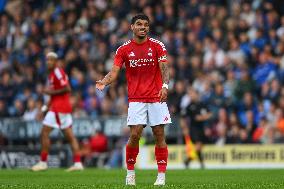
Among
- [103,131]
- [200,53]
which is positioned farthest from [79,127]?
[200,53]

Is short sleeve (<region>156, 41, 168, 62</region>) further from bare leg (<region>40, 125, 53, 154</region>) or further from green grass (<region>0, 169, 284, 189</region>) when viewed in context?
bare leg (<region>40, 125, 53, 154</region>)

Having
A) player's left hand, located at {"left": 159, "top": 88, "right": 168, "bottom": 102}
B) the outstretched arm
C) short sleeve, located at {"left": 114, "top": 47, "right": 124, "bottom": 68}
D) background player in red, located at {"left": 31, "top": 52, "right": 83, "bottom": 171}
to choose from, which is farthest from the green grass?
the outstretched arm

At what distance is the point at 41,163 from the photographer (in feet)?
64.4

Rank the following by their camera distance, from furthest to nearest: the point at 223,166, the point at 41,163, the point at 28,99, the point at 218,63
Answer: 1. the point at 28,99
2. the point at 218,63
3. the point at 223,166
4. the point at 41,163

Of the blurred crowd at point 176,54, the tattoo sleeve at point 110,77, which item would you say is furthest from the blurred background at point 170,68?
the tattoo sleeve at point 110,77

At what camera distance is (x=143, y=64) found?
13.4m

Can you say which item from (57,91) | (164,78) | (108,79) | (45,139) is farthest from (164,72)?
(45,139)

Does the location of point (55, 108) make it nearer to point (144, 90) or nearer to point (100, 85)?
point (144, 90)

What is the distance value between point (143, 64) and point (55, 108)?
6.60 m

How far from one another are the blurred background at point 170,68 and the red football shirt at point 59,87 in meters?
6.02

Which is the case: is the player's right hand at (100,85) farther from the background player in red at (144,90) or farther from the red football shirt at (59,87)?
the red football shirt at (59,87)

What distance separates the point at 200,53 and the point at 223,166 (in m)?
3.98

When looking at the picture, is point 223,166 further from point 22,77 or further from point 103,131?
point 22,77

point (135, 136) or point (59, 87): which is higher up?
point (59, 87)
